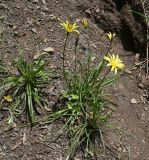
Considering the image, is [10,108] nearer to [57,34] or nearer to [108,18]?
[57,34]

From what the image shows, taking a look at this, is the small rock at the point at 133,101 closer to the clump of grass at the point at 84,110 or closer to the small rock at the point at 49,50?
the clump of grass at the point at 84,110

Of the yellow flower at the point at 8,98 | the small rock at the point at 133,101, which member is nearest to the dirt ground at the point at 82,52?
the small rock at the point at 133,101

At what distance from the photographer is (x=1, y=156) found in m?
3.03

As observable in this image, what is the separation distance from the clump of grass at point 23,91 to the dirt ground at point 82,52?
10 cm

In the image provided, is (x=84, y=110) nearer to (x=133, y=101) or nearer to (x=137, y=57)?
(x=133, y=101)

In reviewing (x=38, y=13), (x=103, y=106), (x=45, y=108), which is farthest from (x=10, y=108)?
(x=38, y=13)

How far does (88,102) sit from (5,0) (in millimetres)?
1258

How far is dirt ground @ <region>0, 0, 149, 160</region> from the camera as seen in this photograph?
10.3 feet

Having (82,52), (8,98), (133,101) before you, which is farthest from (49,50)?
(133,101)

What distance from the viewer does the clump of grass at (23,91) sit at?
3195mm

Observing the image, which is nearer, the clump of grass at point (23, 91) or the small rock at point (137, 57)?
the clump of grass at point (23, 91)

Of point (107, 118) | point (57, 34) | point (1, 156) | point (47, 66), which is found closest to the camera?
point (1, 156)

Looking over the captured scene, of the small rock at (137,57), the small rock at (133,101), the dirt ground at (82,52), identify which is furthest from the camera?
the small rock at (137,57)

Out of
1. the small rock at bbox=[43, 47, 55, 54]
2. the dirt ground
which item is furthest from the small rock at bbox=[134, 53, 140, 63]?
the small rock at bbox=[43, 47, 55, 54]
